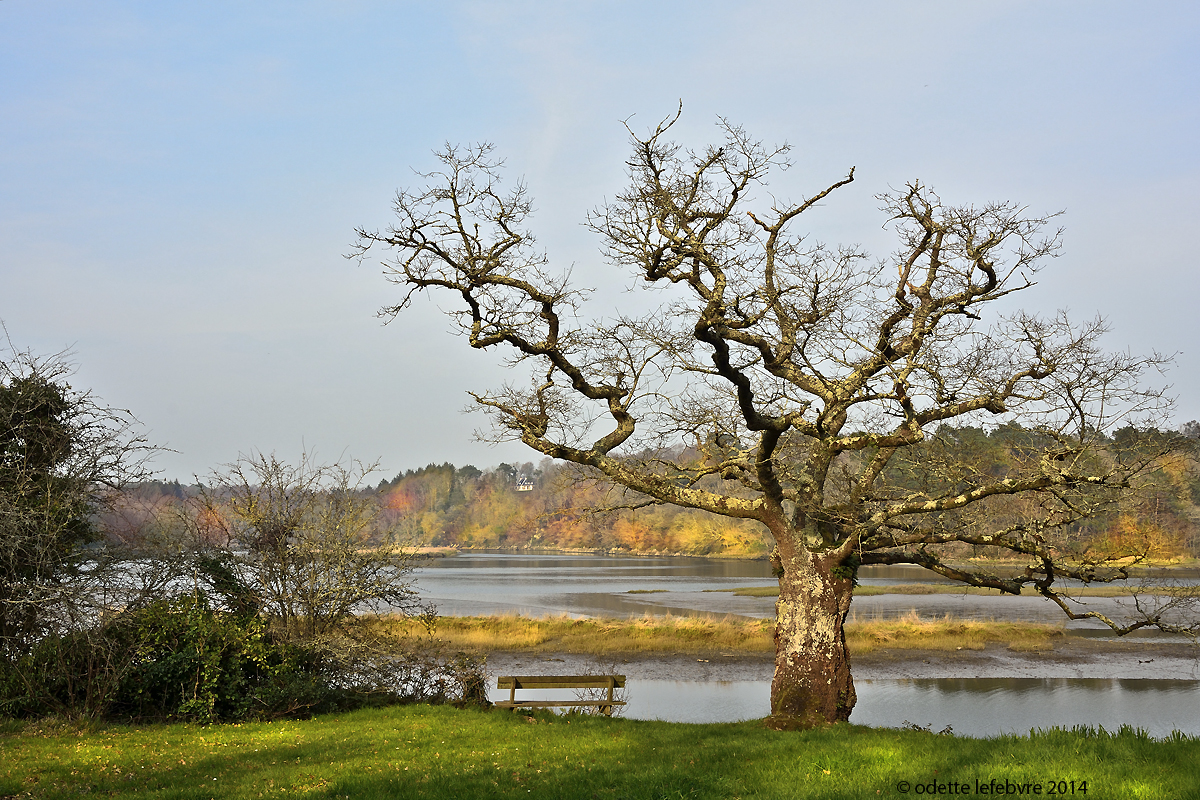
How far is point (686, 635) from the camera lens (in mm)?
32719

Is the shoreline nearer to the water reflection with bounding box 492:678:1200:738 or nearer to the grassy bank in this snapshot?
the grassy bank

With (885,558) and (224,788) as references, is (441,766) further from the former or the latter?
(885,558)

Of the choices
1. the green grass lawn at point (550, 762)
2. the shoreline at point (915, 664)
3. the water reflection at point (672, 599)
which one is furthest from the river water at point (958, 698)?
the green grass lawn at point (550, 762)

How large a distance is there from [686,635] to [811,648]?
66.8 ft

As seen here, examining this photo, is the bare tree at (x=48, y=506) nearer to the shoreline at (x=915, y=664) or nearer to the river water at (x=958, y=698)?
the river water at (x=958, y=698)

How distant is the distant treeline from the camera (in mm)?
15320

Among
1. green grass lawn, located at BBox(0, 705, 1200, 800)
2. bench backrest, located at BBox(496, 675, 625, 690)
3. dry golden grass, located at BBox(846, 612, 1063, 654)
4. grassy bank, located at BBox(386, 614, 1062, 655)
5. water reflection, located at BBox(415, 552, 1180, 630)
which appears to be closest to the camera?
green grass lawn, located at BBox(0, 705, 1200, 800)

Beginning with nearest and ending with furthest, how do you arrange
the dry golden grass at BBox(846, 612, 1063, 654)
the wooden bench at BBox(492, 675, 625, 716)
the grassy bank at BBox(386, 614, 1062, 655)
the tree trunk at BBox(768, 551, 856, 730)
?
1. the tree trunk at BBox(768, 551, 856, 730)
2. the wooden bench at BBox(492, 675, 625, 716)
3. the grassy bank at BBox(386, 614, 1062, 655)
4. the dry golden grass at BBox(846, 612, 1063, 654)

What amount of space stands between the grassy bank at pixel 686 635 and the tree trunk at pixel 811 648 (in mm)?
18055

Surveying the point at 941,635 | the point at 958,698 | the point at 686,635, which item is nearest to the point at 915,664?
the point at 941,635

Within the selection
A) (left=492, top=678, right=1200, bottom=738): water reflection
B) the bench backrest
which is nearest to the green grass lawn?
the bench backrest

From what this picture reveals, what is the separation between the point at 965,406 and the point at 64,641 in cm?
1411

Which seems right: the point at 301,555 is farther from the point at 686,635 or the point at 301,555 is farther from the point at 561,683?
the point at 686,635

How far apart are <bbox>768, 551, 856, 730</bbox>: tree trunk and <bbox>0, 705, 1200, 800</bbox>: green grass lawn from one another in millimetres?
595
